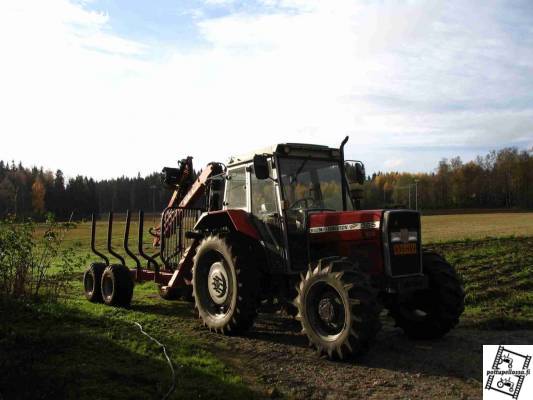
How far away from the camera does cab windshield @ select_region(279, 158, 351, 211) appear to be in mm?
7816

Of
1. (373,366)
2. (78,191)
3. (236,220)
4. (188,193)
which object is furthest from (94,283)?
(78,191)

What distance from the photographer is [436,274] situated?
23.9ft

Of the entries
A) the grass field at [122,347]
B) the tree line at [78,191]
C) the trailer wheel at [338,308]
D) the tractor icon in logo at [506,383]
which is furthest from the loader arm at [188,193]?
the tree line at [78,191]

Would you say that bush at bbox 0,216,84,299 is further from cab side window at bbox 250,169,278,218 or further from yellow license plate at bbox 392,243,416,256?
yellow license plate at bbox 392,243,416,256

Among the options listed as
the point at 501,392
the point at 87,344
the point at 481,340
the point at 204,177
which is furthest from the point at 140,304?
the point at 501,392

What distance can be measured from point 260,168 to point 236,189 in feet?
4.85

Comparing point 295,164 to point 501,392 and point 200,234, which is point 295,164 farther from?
point 501,392

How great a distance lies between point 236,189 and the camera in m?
8.81

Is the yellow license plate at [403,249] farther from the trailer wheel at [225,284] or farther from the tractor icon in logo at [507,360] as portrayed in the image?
the trailer wheel at [225,284]

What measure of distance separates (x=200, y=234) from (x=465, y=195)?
339 ft

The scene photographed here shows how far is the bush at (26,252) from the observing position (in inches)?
349

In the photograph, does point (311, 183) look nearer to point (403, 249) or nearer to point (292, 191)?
point (292, 191)

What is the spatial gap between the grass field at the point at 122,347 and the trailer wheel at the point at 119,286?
0.26 meters

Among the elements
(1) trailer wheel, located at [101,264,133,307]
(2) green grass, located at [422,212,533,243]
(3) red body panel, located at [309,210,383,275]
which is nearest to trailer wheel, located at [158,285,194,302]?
(1) trailer wheel, located at [101,264,133,307]
